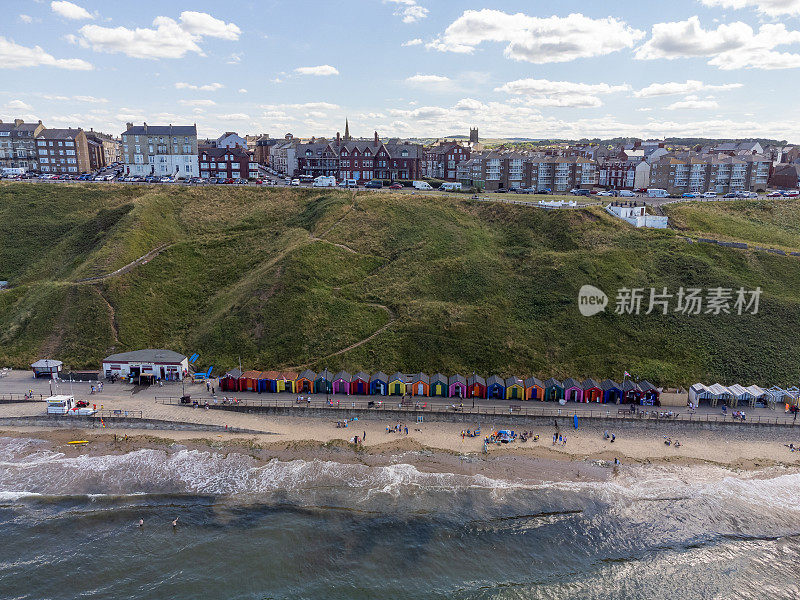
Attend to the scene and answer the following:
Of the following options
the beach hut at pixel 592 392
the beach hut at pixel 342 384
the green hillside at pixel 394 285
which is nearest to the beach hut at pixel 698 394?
the green hillside at pixel 394 285

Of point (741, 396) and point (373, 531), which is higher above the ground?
point (741, 396)

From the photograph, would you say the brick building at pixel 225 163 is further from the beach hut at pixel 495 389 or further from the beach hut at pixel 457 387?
the beach hut at pixel 495 389

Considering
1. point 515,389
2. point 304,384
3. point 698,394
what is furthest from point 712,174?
point 304,384

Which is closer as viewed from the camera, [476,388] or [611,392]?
[611,392]

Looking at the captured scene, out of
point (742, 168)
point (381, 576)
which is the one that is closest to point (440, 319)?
point (381, 576)

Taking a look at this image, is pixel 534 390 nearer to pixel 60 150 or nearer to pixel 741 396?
pixel 741 396

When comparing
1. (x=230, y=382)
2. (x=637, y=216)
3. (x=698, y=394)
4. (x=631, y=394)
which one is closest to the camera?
(x=698, y=394)
